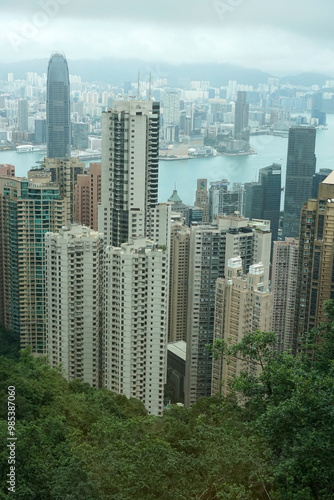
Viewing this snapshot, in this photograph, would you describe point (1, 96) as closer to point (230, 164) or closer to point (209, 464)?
point (230, 164)

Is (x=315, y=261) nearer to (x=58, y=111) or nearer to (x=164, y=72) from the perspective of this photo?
(x=164, y=72)

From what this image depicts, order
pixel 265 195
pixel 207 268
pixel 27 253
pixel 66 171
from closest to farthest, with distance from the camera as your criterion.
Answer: pixel 207 268 → pixel 27 253 → pixel 66 171 → pixel 265 195

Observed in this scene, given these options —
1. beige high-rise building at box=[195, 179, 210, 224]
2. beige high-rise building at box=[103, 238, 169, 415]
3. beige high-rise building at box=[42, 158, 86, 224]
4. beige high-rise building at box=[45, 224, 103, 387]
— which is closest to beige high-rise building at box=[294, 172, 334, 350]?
beige high-rise building at box=[103, 238, 169, 415]

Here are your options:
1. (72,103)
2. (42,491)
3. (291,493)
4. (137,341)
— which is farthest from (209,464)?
(72,103)

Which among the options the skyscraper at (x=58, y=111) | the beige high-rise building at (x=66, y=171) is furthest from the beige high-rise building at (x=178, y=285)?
the skyscraper at (x=58, y=111)

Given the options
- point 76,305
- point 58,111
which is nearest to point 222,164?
point 58,111

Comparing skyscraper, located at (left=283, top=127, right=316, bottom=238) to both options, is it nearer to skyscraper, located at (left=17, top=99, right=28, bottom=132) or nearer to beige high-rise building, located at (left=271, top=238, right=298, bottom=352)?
beige high-rise building, located at (left=271, top=238, right=298, bottom=352)
